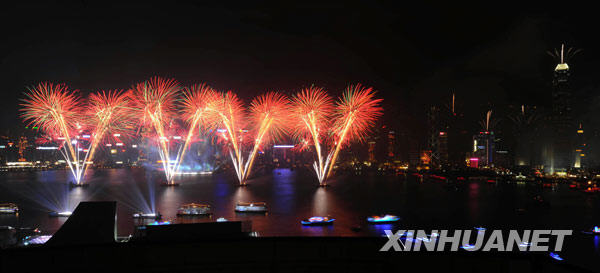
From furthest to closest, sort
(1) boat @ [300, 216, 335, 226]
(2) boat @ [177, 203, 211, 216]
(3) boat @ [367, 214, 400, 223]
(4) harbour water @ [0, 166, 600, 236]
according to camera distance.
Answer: (2) boat @ [177, 203, 211, 216]
(3) boat @ [367, 214, 400, 223]
(4) harbour water @ [0, 166, 600, 236]
(1) boat @ [300, 216, 335, 226]

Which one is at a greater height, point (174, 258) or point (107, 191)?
point (174, 258)

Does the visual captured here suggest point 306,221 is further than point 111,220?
Yes

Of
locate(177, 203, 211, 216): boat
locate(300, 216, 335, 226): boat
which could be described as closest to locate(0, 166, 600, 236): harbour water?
locate(300, 216, 335, 226): boat

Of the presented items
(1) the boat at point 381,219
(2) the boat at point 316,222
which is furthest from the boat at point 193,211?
Result: (1) the boat at point 381,219

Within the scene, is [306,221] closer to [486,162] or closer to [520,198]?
[520,198]

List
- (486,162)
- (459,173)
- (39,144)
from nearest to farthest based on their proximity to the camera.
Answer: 1. (459,173)
2. (39,144)
3. (486,162)

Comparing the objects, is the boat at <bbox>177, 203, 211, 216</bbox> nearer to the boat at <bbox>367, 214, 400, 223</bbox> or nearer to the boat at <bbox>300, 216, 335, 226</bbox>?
the boat at <bbox>300, 216, 335, 226</bbox>

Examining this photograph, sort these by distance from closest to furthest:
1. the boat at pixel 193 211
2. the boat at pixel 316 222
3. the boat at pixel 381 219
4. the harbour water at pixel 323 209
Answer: the boat at pixel 316 222
the harbour water at pixel 323 209
the boat at pixel 381 219
the boat at pixel 193 211

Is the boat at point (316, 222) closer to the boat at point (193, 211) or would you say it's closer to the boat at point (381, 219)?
the boat at point (381, 219)

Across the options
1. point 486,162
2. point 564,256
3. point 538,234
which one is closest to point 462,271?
point 564,256

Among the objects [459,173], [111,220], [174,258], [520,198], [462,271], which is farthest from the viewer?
[459,173]

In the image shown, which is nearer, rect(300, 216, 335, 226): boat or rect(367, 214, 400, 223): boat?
rect(300, 216, 335, 226): boat
